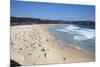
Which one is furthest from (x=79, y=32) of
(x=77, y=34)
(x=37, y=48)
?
(x=37, y=48)

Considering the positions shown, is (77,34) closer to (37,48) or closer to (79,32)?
(79,32)

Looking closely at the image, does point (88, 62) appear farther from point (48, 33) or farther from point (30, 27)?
point (30, 27)

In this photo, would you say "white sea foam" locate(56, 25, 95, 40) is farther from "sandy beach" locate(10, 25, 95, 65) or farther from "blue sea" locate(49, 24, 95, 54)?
"sandy beach" locate(10, 25, 95, 65)

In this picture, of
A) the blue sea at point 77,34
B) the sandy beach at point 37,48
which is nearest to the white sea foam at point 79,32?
the blue sea at point 77,34

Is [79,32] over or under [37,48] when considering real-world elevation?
over

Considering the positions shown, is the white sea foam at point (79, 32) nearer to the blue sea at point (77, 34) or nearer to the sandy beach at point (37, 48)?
the blue sea at point (77, 34)

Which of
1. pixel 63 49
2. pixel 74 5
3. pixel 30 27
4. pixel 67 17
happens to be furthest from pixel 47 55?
pixel 74 5

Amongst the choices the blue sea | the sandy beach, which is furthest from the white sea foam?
the sandy beach

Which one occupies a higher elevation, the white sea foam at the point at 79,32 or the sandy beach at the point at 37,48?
the white sea foam at the point at 79,32
